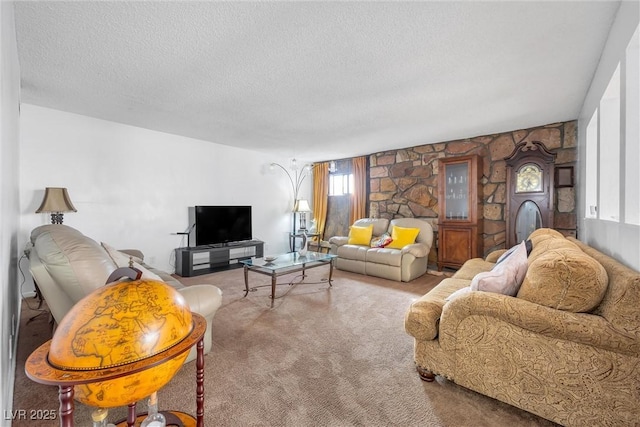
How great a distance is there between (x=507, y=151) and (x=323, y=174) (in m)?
3.79

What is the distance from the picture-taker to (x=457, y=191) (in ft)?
14.8

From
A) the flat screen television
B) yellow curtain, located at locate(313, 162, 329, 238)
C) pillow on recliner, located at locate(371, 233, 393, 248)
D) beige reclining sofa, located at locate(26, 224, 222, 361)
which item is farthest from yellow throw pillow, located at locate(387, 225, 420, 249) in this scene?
beige reclining sofa, located at locate(26, 224, 222, 361)

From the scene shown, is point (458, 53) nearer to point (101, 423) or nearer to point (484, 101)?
point (484, 101)

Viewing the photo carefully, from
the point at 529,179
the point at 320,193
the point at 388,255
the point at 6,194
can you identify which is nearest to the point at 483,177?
the point at 529,179

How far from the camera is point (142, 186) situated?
414 cm

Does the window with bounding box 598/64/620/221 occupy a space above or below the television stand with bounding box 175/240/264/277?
above

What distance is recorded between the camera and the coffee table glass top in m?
3.29

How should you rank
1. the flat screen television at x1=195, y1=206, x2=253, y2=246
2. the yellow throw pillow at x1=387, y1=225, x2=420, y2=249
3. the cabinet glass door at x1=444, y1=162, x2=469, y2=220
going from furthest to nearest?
1. the flat screen television at x1=195, y1=206, x2=253, y2=246
2. the yellow throw pillow at x1=387, y1=225, x2=420, y2=249
3. the cabinet glass door at x1=444, y1=162, x2=469, y2=220

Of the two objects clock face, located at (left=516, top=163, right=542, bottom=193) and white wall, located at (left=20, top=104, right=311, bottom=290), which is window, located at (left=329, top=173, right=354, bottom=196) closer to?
white wall, located at (left=20, top=104, right=311, bottom=290)

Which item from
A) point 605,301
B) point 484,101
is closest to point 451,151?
point 484,101

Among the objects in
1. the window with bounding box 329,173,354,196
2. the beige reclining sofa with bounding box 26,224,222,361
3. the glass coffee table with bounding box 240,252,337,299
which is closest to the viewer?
the beige reclining sofa with bounding box 26,224,222,361

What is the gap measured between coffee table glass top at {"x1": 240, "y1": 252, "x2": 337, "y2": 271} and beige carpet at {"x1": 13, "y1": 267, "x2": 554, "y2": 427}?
52cm

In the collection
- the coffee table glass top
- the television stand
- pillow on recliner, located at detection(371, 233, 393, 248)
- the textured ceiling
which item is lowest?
the television stand

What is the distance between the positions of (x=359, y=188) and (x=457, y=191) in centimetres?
211
